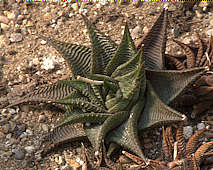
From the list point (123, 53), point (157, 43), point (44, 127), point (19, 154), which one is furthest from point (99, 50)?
point (19, 154)

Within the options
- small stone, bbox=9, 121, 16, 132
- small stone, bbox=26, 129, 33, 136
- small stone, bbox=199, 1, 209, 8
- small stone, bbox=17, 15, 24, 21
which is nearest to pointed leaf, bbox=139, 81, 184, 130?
small stone, bbox=26, 129, 33, 136

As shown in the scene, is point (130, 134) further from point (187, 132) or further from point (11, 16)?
point (11, 16)

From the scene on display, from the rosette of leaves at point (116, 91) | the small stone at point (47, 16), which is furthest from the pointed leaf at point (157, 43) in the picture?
the small stone at point (47, 16)

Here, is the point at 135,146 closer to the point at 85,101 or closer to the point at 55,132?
the point at 85,101

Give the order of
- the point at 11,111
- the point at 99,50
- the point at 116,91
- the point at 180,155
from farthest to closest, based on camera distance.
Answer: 1. the point at 11,111
2. the point at 99,50
3. the point at 116,91
4. the point at 180,155

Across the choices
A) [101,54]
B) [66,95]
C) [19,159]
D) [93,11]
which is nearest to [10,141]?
[19,159]

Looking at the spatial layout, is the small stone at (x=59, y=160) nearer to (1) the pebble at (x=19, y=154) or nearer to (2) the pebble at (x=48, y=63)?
(1) the pebble at (x=19, y=154)
